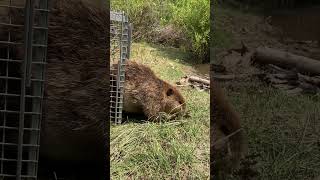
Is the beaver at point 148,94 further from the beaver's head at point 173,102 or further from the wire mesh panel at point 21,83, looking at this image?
the wire mesh panel at point 21,83

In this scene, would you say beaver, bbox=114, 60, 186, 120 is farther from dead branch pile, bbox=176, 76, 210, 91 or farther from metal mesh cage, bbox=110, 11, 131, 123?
dead branch pile, bbox=176, 76, 210, 91

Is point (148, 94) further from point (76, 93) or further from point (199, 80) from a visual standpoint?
point (76, 93)

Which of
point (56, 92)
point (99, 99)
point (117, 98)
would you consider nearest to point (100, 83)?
point (99, 99)

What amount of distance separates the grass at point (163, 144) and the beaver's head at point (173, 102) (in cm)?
9

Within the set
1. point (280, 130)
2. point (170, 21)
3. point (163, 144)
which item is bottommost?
point (163, 144)

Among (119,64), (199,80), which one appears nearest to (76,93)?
(119,64)

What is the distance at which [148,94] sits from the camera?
476cm

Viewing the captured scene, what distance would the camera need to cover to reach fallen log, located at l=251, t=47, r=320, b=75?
3.48 m

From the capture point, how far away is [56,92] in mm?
3000

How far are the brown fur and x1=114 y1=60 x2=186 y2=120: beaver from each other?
50.3 inches

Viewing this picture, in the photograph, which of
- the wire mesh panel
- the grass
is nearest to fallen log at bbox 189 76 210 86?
the grass

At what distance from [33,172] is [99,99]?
74 cm

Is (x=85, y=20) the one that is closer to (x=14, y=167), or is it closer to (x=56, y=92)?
(x=56, y=92)

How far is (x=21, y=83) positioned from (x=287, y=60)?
2.10 meters
